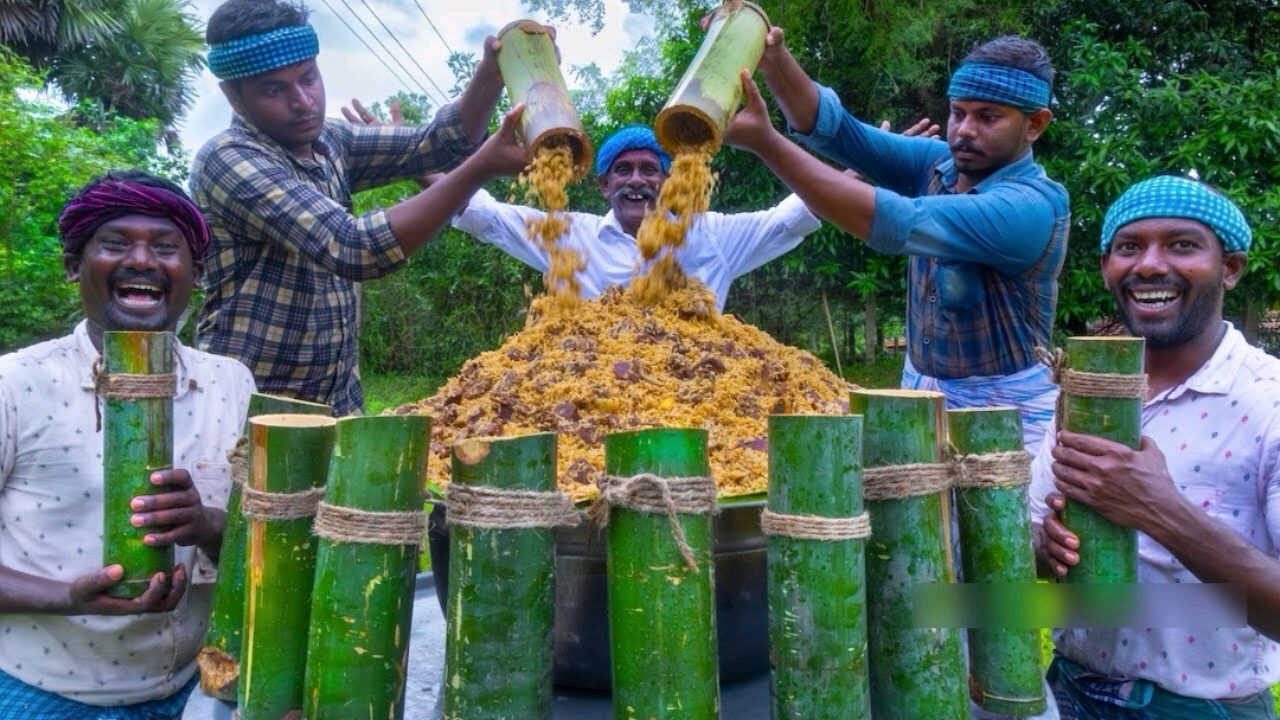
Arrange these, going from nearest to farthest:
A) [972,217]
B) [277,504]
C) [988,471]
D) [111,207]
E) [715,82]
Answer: [277,504], [988,471], [111,207], [715,82], [972,217]

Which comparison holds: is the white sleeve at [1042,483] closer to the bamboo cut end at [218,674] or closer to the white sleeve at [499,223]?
the bamboo cut end at [218,674]

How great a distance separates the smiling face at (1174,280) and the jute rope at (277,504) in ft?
5.95

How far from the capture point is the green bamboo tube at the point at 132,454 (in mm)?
1651

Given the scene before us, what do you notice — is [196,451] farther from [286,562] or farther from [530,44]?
[530,44]

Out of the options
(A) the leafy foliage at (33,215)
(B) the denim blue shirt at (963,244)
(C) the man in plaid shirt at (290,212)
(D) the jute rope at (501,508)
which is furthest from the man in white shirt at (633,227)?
(A) the leafy foliage at (33,215)

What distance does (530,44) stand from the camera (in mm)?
2688

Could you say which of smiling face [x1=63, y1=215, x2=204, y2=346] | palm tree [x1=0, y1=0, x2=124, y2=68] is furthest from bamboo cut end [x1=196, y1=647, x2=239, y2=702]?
palm tree [x1=0, y1=0, x2=124, y2=68]

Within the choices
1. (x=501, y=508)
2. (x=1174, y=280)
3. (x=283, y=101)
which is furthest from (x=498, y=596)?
(x=283, y=101)

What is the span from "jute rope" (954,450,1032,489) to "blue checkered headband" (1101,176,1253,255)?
2.84 feet

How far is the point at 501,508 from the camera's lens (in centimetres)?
141

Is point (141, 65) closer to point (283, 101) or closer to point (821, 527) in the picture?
point (283, 101)

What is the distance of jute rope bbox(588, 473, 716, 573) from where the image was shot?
4.58ft

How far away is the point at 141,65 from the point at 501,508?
2029 cm

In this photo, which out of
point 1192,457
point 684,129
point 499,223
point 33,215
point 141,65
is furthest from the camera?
point 141,65
